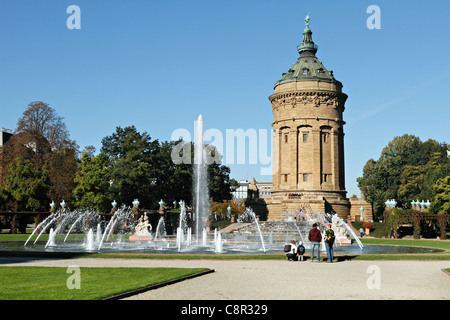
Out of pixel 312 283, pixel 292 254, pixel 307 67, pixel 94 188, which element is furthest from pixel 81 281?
pixel 307 67

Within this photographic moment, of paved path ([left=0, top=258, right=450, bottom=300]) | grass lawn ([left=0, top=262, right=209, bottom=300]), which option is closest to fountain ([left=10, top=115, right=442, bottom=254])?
paved path ([left=0, top=258, right=450, bottom=300])

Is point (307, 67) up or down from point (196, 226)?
up

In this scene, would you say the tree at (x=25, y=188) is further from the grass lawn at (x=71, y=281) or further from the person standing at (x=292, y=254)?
the person standing at (x=292, y=254)

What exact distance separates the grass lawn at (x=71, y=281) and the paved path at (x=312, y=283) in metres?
0.81

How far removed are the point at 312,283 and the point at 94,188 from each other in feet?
186

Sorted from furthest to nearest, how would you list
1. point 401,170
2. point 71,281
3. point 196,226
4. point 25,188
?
point 401,170, point 25,188, point 196,226, point 71,281

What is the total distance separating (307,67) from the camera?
260ft

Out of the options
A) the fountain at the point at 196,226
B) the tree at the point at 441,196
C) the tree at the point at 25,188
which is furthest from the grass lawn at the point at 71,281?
the tree at the point at 441,196

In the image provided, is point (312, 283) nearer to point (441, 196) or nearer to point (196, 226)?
point (196, 226)

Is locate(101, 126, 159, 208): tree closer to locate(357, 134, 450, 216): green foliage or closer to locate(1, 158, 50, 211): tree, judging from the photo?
locate(1, 158, 50, 211): tree

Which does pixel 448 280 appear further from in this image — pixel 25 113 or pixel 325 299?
pixel 25 113

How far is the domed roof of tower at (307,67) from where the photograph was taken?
77312 mm
